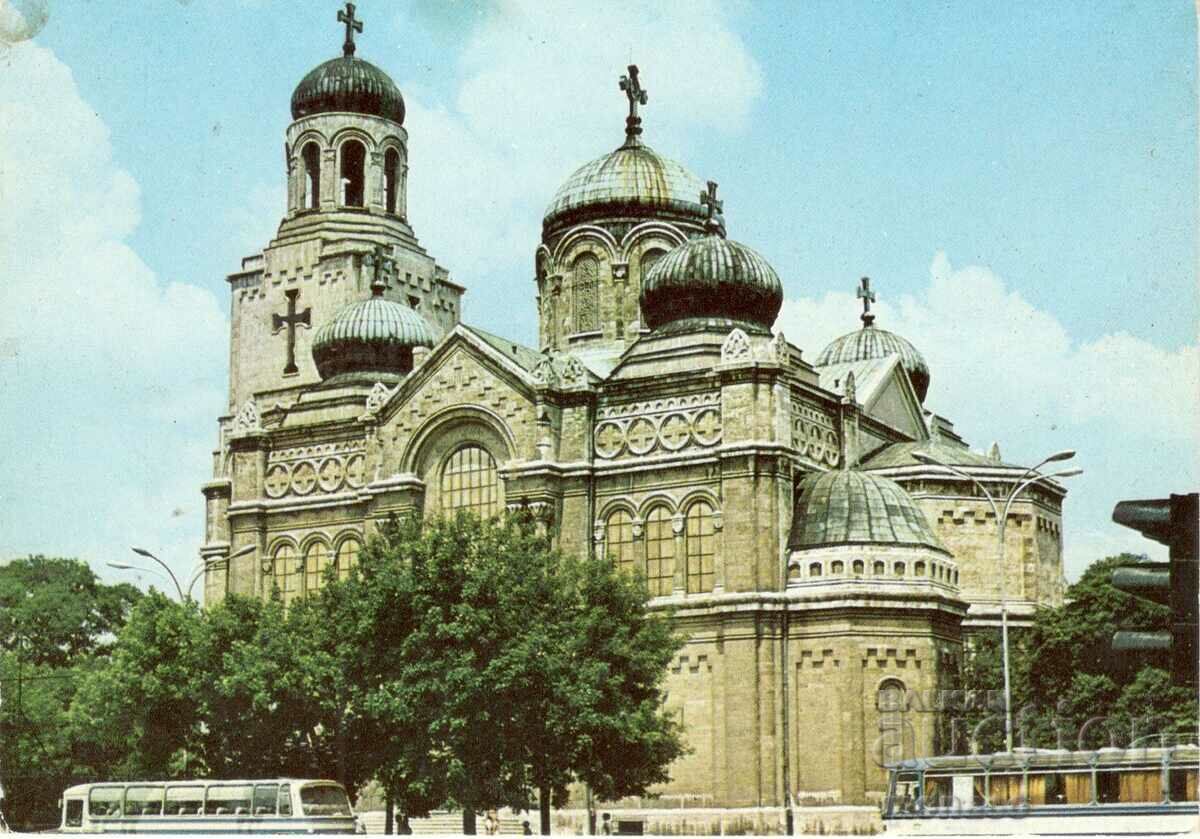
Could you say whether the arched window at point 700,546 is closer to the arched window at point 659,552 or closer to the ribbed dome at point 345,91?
the arched window at point 659,552

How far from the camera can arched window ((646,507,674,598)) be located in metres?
59.3

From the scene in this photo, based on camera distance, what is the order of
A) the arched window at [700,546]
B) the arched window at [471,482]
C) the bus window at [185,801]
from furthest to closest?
the arched window at [471,482]
the arched window at [700,546]
the bus window at [185,801]

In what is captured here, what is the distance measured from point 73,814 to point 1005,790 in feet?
78.8

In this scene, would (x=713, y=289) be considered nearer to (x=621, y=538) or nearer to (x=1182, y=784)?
(x=621, y=538)

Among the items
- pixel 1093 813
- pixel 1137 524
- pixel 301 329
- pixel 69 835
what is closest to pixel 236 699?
pixel 69 835

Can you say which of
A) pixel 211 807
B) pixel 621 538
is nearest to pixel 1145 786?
pixel 211 807

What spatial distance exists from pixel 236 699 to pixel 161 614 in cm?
360

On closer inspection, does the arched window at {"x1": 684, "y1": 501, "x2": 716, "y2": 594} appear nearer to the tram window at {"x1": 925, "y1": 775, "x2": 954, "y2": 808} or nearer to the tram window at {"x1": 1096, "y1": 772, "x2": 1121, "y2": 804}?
the tram window at {"x1": 925, "y1": 775, "x2": 954, "y2": 808}

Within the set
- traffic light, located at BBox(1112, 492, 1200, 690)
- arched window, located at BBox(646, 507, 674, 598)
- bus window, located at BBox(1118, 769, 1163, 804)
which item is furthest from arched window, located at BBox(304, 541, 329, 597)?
traffic light, located at BBox(1112, 492, 1200, 690)

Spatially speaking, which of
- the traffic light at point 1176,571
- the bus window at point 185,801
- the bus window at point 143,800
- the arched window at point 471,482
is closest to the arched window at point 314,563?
the arched window at point 471,482

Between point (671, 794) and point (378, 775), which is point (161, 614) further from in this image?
point (671, 794)

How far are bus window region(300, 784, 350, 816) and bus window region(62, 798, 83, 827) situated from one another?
6307mm

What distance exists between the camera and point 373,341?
235 ft

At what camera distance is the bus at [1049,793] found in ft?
113
